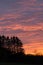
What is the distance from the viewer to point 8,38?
281 ft

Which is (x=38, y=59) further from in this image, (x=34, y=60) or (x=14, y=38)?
(x=14, y=38)

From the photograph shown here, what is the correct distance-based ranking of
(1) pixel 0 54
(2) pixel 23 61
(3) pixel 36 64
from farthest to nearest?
1. (1) pixel 0 54
2. (2) pixel 23 61
3. (3) pixel 36 64

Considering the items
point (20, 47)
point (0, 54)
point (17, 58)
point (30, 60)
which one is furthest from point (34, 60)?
point (20, 47)

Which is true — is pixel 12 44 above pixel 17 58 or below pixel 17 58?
above

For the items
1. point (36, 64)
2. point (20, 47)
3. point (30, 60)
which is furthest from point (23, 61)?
point (20, 47)

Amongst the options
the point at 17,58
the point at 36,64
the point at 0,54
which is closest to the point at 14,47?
the point at 0,54

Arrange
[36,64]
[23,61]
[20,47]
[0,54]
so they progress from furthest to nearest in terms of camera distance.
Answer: [20,47] → [0,54] → [23,61] → [36,64]

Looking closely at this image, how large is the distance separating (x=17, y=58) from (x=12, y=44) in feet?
122

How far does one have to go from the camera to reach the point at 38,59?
45.6 m

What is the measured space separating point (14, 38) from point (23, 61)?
38749 millimetres

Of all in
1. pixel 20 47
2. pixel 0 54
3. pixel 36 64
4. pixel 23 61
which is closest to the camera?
pixel 36 64

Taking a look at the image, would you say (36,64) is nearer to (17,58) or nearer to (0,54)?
(17,58)

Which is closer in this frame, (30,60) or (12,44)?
(30,60)

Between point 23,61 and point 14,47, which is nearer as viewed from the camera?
point 23,61
